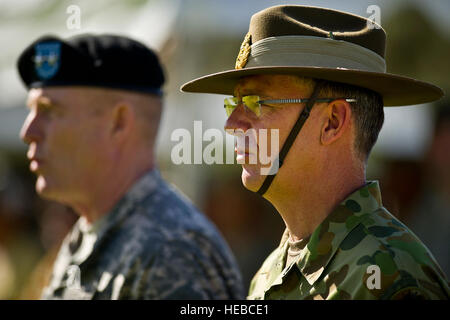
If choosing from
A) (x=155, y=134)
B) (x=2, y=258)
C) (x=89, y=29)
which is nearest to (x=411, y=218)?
(x=155, y=134)

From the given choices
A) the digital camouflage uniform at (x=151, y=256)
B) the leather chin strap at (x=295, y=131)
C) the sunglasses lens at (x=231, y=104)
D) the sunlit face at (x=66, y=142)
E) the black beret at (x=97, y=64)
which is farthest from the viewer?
the black beret at (x=97, y=64)

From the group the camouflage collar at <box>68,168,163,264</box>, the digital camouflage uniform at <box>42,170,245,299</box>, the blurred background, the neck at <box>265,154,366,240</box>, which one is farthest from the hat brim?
the blurred background

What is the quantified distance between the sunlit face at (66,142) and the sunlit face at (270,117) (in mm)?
1543

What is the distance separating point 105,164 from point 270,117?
1.67 metres

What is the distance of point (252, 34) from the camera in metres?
2.66

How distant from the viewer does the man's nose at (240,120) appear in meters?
2.51

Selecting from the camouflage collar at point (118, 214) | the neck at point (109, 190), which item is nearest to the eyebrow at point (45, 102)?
the neck at point (109, 190)

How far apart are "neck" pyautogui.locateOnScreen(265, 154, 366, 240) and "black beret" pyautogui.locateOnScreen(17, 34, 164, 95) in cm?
178

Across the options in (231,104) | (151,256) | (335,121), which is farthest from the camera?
(151,256)

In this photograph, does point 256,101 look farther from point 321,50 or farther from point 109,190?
point 109,190

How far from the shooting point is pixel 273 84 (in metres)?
2.50

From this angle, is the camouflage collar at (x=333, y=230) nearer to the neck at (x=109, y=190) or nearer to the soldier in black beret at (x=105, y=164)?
the soldier in black beret at (x=105, y=164)

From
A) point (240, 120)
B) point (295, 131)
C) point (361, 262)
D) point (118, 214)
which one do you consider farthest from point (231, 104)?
point (118, 214)

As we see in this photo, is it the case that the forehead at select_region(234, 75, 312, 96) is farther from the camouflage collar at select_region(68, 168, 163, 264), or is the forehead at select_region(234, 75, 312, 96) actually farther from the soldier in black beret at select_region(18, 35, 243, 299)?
the camouflage collar at select_region(68, 168, 163, 264)
